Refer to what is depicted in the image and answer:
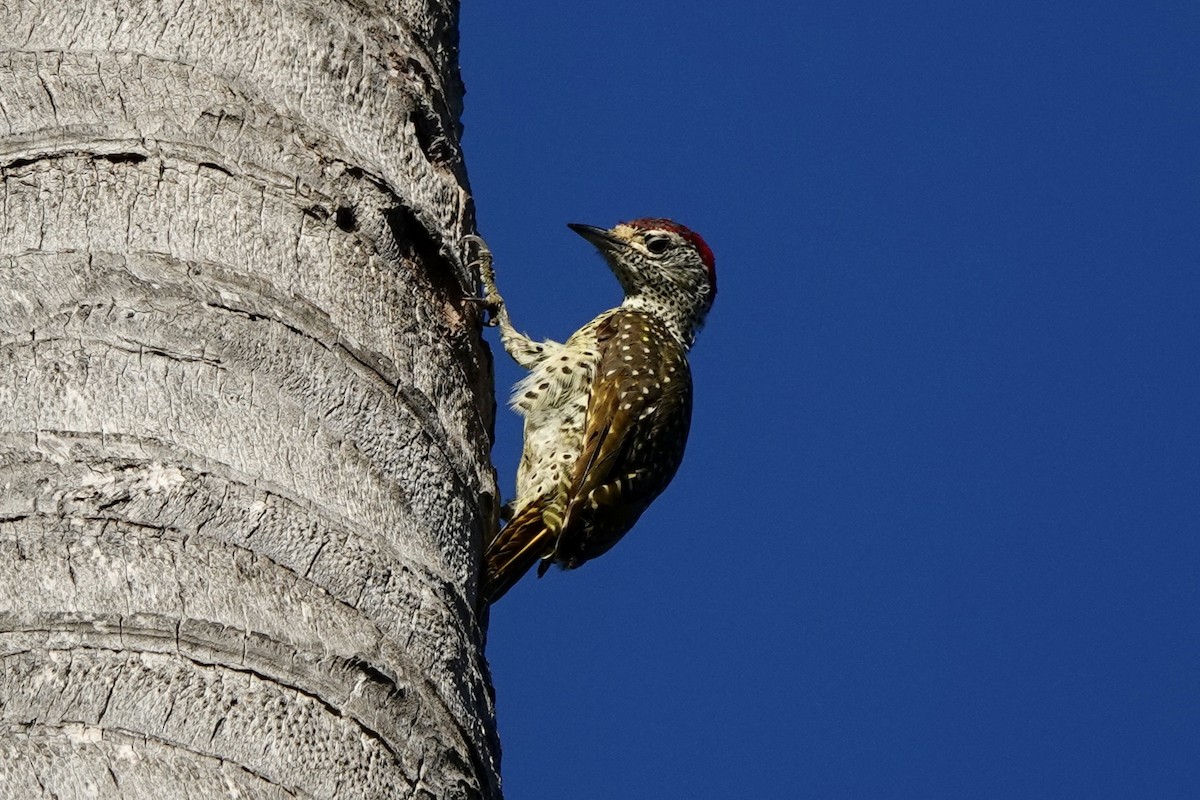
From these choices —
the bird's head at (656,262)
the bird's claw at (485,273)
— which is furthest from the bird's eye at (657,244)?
the bird's claw at (485,273)

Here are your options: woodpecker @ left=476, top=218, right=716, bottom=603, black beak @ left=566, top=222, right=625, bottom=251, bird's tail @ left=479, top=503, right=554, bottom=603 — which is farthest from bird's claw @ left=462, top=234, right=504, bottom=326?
black beak @ left=566, top=222, right=625, bottom=251

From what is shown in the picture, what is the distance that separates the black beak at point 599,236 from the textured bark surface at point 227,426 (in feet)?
9.30

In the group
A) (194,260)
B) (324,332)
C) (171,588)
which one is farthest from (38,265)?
(171,588)

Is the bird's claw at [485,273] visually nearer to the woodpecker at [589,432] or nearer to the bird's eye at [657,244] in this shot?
the woodpecker at [589,432]

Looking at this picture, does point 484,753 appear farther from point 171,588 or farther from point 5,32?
point 5,32

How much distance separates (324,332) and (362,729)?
724mm

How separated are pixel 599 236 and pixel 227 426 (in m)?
3.86

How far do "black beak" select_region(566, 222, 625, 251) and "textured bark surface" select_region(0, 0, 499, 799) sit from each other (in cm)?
283

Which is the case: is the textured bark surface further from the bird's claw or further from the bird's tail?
the bird's tail

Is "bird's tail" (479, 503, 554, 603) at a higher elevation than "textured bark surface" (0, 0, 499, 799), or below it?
higher

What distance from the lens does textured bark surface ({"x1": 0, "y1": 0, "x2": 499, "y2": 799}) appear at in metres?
2.22

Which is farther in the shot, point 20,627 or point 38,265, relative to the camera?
point 38,265

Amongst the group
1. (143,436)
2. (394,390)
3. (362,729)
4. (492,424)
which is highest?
(492,424)

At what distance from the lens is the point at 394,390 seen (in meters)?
2.91
